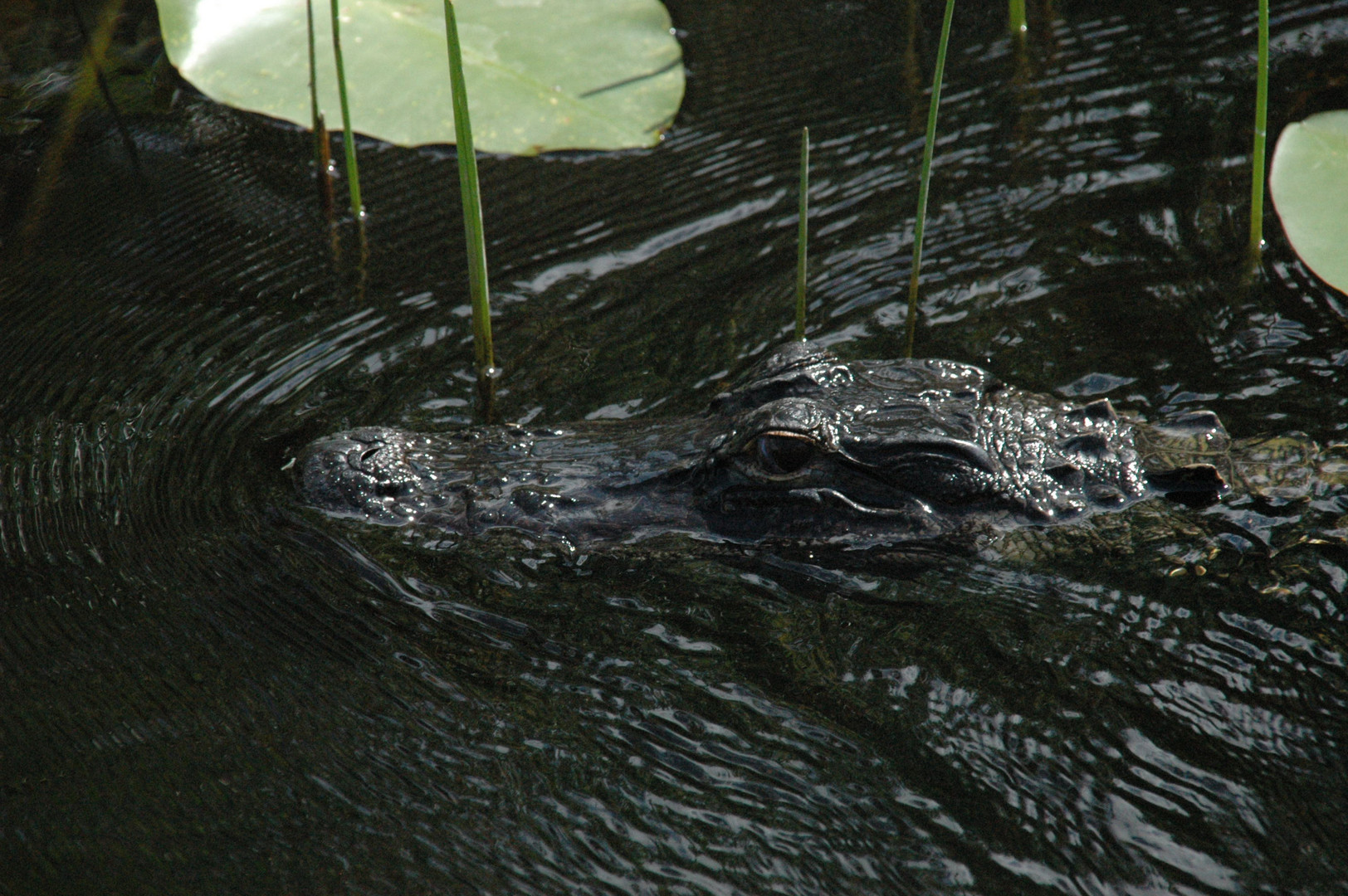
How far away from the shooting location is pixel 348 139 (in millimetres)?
4410

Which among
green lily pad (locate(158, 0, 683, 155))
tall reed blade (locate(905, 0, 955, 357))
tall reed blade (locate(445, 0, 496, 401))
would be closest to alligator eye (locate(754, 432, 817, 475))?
tall reed blade (locate(905, 0, 955, 357))

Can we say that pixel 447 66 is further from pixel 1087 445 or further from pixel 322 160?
pixel 1087 445

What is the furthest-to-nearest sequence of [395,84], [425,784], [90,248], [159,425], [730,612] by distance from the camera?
[395,84] → [90,248] → [159,425] → [730,612] → [425,784]

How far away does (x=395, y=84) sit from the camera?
5273 mm

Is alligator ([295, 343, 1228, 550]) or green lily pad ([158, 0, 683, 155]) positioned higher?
green lily pad ([158, 0, 683, 155])

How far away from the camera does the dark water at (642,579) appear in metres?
2.53

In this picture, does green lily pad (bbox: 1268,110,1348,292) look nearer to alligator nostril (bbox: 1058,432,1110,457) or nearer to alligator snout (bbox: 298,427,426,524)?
alligator nostril (bbox: 1058,432,1110,457)

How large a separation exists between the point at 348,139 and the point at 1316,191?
366cm

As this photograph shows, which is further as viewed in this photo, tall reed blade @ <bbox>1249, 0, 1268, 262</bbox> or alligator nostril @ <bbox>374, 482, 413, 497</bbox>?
tall reed blade @ <bbox>1249, 0, 1268, 262</bbox>

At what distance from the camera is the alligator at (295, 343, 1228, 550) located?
130 inches

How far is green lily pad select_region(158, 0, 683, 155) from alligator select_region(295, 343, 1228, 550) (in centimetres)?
210

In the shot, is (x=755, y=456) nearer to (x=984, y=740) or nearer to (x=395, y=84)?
(x=984, y=740)

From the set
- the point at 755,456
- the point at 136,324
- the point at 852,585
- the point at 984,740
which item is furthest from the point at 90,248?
the point at 984,740

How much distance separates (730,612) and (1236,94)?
4.07m
